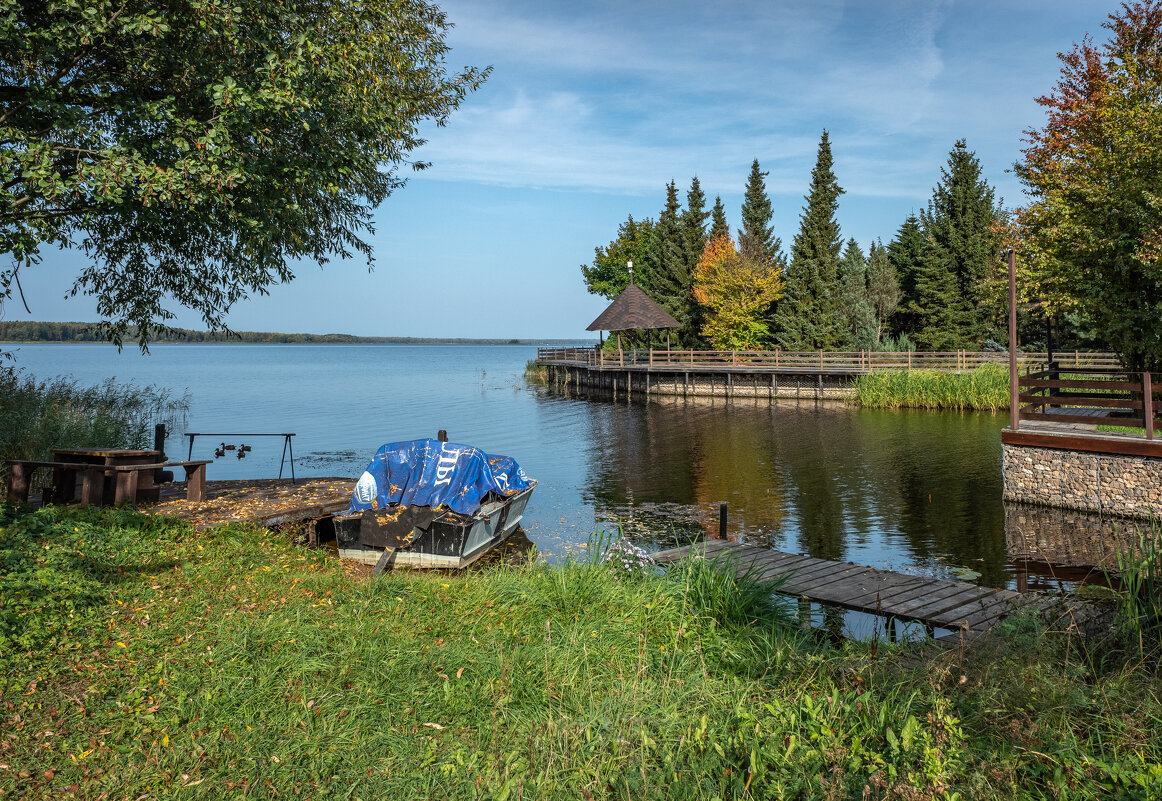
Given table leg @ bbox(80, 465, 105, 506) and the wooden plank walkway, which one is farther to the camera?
table leg @ bbox(80, 465, 105, 506)

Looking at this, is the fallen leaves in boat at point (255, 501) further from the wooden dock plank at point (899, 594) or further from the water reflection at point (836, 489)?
the wooden dock plank at point (899, 594)

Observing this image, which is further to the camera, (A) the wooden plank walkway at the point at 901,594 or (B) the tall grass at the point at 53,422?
(B) the tall grass at the point at 53,422

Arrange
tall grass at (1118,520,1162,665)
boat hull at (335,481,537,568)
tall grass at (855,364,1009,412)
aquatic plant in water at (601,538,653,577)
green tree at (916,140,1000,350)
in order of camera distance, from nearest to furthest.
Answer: tall grass at (1118,520,1162,665)
aquatic plant in water at (601,538,653,577)
boat hull at (335,481,537,568)
tall grass at (855,364,1009,412)
green tree at (916,140,1000,350)

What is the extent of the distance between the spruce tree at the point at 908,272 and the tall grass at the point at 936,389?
53.1ft

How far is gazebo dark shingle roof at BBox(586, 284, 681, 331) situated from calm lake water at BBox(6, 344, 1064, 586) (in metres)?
7.22

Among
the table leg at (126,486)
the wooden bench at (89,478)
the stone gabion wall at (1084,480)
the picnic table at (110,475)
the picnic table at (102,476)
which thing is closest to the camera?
the wooden bench at (89,478)

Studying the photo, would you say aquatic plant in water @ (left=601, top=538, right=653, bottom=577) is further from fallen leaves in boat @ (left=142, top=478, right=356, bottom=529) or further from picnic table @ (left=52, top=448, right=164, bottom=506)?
picnic table @ (left=52, top=448, right=164, bottom=506)

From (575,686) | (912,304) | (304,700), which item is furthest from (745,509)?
(912,304)

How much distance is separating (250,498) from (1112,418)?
53.1ft

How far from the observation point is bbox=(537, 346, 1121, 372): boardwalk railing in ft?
120

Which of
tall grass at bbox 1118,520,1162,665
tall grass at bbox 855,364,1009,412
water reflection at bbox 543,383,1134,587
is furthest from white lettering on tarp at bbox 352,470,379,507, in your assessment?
tall grass at bbox 855,364,1009,412

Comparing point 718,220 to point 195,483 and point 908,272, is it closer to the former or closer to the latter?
point 908,272

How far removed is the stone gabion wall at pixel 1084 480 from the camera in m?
13.0

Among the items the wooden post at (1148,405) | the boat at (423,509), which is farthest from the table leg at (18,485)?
the wooden post at (1148,405)
